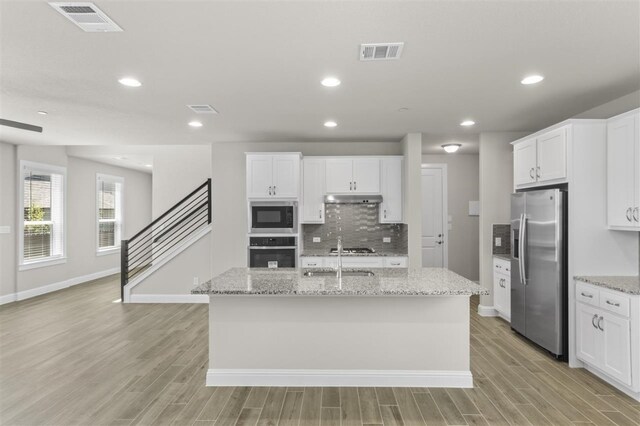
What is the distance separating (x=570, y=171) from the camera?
11.7 feet

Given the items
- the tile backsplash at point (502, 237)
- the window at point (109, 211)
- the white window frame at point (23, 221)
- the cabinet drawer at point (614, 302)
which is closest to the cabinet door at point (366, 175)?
the tile backsplash at point (502, 237)

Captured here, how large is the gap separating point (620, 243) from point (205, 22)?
4067 mm

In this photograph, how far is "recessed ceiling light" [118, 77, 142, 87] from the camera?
3.19m

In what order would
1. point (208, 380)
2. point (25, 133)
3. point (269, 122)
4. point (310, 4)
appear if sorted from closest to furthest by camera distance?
point (310, 4)
point (208, 380)
point (269, 122)
point (25, 133)

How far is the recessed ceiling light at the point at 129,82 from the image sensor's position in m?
3.19

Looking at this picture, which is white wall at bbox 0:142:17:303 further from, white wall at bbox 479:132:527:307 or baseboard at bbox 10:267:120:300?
white wall at bbox 479:132:527:307

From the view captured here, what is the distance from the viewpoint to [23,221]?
642 cm

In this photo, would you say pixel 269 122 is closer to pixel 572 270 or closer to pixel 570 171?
pixel 570 171

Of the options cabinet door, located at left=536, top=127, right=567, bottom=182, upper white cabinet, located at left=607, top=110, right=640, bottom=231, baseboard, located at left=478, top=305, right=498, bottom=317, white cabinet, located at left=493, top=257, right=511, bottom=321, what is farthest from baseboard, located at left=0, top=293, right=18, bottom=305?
upper white cabinet, located at left=607, top=110, right=640, bottom=231

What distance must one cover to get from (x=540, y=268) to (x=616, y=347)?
1.00 m

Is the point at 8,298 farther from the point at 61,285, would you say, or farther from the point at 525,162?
the point at 525,162

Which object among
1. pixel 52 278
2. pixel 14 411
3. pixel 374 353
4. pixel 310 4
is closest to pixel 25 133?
pixel 52 278

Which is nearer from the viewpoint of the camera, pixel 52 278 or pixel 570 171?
pixel 570 171

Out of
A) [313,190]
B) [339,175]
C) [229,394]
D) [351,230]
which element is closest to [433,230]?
[351,230]
